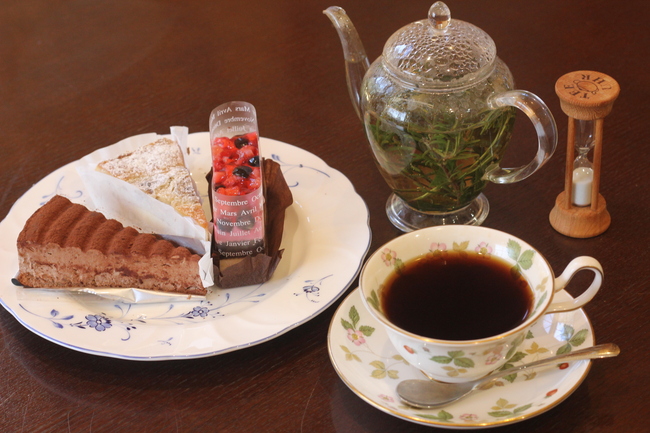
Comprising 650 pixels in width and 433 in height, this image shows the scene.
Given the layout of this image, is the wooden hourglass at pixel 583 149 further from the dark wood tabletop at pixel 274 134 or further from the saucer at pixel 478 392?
the saucer at pixel 478 392

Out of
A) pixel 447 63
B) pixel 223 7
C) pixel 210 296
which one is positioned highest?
pixel 447 63

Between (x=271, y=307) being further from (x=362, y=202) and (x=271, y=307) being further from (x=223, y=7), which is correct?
(x=223, y=7)

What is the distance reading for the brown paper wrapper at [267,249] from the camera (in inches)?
37.9

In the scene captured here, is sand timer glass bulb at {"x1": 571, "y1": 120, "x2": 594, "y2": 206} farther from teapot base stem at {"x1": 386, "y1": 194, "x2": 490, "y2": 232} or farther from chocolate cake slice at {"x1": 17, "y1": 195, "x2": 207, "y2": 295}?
chocolate cake slice at {"x1": 17, "y1": 195, "x2": 207, "y2": 295}

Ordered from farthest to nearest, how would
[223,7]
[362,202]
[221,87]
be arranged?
[223,7], [221,87], [362,202]

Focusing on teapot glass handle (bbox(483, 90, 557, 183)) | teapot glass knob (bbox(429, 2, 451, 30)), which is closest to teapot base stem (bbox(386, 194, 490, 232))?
teapot glass handle (bbox(483, 90, 557, 183))

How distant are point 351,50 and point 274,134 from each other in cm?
27

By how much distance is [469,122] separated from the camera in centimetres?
91

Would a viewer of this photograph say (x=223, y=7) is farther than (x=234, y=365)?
Yes

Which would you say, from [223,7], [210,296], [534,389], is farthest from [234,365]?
[223,7]

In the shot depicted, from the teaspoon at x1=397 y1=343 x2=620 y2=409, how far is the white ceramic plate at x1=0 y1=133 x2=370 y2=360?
185 millimetres

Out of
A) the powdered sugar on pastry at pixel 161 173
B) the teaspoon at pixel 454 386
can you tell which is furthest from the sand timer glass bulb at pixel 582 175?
Result: the powdered sugar on pastry at pixel 161 173

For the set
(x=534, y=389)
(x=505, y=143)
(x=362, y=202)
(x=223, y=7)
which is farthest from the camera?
(x=223, y=7)

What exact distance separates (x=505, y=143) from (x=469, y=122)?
84 millimetres
